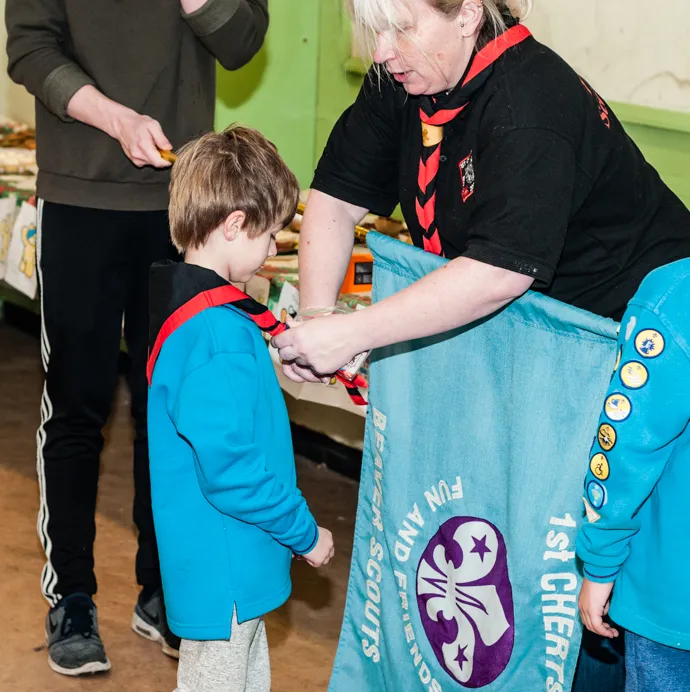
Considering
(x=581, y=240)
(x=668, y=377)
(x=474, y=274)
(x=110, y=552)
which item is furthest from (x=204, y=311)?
(x=110, y=552)

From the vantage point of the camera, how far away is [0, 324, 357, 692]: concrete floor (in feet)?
7.59

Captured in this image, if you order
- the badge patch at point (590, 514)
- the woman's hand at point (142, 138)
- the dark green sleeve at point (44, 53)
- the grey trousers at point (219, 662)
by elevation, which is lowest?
the grey trousers at point (219, 662)

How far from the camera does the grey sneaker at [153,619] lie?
2381 millimetres

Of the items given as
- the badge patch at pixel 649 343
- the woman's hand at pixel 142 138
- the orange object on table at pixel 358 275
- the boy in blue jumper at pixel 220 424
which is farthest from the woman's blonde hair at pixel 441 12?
the orange object on table at pixel 358 275

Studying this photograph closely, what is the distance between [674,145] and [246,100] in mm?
1406

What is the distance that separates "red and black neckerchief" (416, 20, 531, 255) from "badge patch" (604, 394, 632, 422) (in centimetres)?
45

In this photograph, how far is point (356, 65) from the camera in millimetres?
3400

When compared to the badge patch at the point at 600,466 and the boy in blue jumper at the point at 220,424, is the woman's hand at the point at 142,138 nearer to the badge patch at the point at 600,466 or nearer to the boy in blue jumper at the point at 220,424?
the boy in blue jumper at the point at 220,424

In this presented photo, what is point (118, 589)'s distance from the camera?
2.65 m

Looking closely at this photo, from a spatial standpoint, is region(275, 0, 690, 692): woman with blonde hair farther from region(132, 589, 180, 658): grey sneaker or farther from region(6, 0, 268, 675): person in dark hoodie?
region(132, 589, 180, 658): grey sneaker

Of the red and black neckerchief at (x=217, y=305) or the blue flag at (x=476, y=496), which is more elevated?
the red and black neckerchief at (x=217, y=305)

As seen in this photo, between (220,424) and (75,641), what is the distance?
104cm

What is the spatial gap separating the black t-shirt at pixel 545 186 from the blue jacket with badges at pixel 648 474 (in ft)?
0.63

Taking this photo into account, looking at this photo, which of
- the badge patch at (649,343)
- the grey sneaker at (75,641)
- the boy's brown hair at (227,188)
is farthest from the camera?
the grey sneaker at (75,641)
